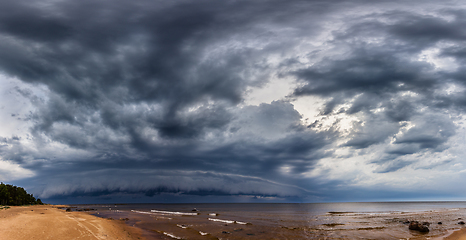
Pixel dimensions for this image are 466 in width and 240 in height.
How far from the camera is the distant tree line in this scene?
357ft

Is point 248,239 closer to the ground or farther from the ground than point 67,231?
closer to the ground

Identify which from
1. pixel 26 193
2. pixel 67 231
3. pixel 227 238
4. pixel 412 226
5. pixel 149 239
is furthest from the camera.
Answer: pixel 26 193

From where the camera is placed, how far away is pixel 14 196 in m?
130

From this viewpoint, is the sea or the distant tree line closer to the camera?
the sea

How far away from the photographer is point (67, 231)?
1131 inches

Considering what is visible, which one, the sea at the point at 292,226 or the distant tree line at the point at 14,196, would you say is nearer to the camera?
the sea at the point at 292,226

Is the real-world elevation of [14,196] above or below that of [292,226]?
below

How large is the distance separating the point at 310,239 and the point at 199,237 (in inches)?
687

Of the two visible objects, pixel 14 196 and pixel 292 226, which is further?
pixel 14 196

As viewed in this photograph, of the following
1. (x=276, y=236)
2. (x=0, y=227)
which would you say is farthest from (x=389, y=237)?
(x=0, y=227)

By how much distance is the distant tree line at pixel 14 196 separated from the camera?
108938mm

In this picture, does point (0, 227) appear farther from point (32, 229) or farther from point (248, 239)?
point (248, 239)

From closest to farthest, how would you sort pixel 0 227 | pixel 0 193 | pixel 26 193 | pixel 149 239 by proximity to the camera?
1. pixel 0 227
2. pixel 149 239
3. pixel 0 193
4. pixel 26 193

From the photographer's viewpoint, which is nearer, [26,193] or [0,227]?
[0,227]
